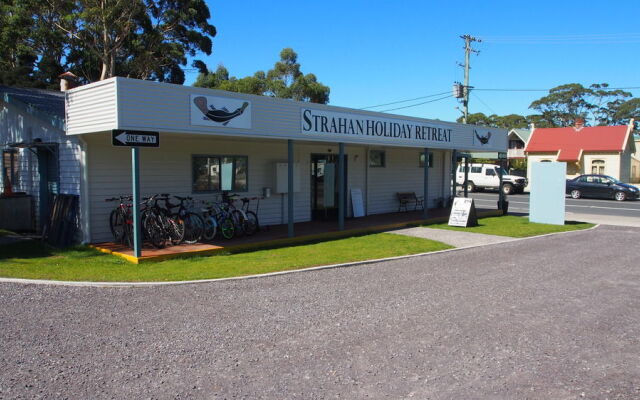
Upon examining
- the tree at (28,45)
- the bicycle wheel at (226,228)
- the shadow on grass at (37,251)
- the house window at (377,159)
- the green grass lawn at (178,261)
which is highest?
the tree at (28,45)

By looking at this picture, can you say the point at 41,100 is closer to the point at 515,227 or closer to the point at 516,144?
the point at 515,227

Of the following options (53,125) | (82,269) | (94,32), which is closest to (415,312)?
(82,269)

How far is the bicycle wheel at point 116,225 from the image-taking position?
10.7 m

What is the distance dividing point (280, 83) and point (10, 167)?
3412 cm

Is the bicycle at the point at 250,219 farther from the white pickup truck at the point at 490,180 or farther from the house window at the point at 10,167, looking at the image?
the white pickup truck at the point at 490,180

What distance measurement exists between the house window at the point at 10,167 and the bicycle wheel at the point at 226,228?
601 cm

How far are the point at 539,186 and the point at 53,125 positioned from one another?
14117 millimetres

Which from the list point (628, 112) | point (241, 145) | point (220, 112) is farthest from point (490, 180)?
point (628, 112)

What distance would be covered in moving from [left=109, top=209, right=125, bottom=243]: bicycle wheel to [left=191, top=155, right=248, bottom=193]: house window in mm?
2207

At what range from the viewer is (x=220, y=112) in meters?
10.3

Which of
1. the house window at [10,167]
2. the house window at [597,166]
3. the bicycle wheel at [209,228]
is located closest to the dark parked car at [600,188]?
the house window at [597,166]

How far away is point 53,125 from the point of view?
11.2 metres

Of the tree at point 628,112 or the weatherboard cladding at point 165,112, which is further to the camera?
the tree at point 628,112

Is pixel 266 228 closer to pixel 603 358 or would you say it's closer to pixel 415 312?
pixel 415 312
